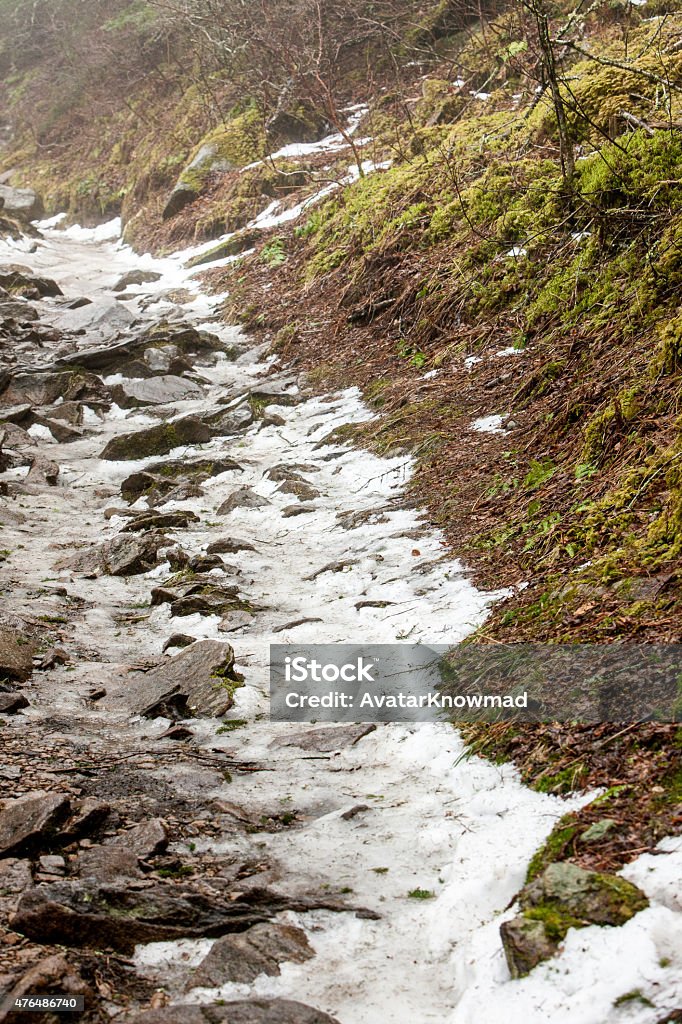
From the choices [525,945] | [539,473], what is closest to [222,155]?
[539,473]

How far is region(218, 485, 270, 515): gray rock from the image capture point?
7422 mm

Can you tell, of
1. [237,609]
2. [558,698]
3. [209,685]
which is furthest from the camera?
[237,609]

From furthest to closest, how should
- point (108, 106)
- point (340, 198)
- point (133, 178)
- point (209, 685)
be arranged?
point (108, 106), point (133, 178), point (340, 198), point (209, 685)

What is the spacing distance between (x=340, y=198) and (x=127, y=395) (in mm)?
4839

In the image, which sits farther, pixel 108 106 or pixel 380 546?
pixel 108 106

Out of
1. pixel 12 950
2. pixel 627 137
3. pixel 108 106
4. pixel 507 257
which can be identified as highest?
pixel 108 106

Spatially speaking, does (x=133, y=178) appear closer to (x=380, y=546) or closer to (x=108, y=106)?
(x=108, y=106)

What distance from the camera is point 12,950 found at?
2389 millimetres

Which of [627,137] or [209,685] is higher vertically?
[627,137]

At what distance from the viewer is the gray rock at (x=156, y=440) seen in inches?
363

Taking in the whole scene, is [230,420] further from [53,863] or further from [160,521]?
[53,863]

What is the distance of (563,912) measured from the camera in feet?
7.52

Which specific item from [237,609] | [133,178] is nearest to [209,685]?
[237,609]

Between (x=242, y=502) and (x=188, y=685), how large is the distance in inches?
123
